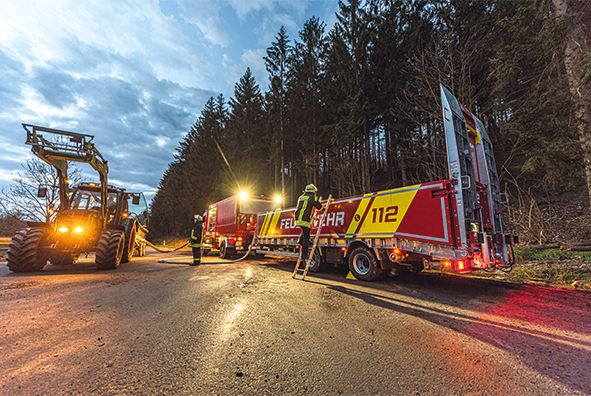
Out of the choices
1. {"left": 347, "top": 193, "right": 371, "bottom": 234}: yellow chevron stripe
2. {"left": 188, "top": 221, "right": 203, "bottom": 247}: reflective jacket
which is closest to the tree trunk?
{"left": 347, "top": 193, "right": 371, "bottom": 234}: yellow chevron stripe

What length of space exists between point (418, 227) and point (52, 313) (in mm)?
Result: 6349

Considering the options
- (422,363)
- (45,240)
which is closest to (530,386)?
(422,363)

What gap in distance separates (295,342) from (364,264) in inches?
155

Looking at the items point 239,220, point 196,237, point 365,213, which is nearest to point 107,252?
point 196,237

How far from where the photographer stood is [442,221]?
4648mm

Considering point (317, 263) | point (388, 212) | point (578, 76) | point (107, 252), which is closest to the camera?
point (388, 212)

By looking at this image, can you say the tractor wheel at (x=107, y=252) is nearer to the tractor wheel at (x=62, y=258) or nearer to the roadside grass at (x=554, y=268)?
the tractor wheel at (x=62, y=258)

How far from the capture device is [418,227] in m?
4.97

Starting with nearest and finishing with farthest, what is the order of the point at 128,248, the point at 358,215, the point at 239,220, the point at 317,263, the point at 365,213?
the point at 365,213 < the point at 358,215 < the point at 317,263 < the point at 128,248 < the point at 239,220

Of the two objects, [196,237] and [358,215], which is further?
[196,237]

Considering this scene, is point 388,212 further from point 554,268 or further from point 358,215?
point 554,268

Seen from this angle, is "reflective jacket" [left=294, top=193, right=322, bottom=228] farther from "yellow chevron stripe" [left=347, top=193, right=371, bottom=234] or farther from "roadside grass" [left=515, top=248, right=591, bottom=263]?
"roadside grass" [left=515, top=248, right=591, bottom=263]

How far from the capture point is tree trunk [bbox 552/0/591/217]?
787 cm

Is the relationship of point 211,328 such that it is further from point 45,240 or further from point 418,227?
point 45,240
